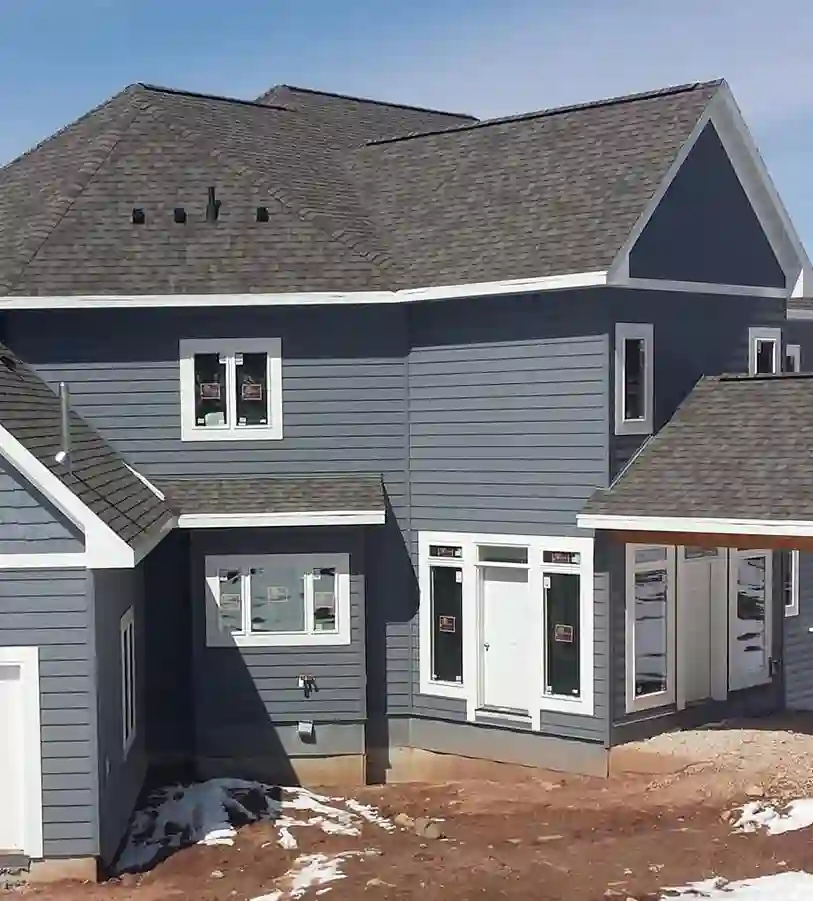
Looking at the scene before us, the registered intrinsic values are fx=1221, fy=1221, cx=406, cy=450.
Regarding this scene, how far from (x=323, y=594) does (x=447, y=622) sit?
61.2 inches

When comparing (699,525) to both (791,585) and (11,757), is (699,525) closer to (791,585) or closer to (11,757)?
(791,585)

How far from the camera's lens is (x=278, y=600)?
14617 millimetres

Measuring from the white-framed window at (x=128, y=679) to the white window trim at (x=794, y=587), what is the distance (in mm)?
9363

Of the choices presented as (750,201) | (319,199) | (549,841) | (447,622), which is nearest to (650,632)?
(447,622)

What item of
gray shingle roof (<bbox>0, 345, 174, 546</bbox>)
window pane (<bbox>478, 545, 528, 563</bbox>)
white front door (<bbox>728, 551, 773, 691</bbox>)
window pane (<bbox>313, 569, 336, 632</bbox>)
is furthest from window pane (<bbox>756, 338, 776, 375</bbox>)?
gray shingle roof (<bbox>0, 345, 174, 546</bbox>)

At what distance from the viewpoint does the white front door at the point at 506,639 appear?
1433 cm

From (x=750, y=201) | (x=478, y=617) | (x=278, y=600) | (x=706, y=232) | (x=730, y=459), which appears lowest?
(x=478, y=617)

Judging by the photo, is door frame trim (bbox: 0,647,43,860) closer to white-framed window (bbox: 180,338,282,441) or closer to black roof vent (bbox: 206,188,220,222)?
white-framed window (bbox: 180,338,282,441)

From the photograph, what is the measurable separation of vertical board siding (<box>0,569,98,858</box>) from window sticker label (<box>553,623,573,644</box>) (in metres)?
5.57

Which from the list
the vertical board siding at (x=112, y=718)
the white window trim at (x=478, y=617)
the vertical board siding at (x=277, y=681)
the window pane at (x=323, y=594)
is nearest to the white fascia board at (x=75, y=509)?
the vertical board siding at (x=112, y=718)

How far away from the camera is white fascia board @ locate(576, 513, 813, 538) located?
40.4 feet

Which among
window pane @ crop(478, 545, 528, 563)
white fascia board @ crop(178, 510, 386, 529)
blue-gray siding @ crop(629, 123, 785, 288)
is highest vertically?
blue-gray siding @ crop(629, 123, 785, 288)

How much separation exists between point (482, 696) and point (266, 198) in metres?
6.98

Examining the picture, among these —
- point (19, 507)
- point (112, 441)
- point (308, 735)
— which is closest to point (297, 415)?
point (112, 441)
